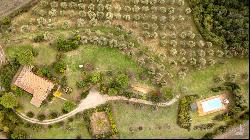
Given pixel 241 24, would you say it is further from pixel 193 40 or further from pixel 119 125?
pixel 119 125

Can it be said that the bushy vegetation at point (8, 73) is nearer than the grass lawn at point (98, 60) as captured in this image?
Yes

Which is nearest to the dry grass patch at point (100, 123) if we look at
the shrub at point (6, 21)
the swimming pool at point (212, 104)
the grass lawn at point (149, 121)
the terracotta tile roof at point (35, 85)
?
the grass lawn at point (149, 121)

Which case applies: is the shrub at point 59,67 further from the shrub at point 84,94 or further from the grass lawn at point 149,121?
the grass lawn at point 149,121

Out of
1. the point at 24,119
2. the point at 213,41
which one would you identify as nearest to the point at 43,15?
the point at 24,119

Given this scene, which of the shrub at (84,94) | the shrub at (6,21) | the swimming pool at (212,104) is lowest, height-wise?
the shrub at (84,94)

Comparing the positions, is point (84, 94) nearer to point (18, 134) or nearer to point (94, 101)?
point (94, 101)

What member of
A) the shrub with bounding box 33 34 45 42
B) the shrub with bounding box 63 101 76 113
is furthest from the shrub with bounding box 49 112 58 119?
the shrub with bounding box 33 34 45 42

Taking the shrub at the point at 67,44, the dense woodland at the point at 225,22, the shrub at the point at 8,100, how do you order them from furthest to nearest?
the dense woodland at the point at 225,22 → the shrub at the point at 67,44 → the shrub at the point at 8,100

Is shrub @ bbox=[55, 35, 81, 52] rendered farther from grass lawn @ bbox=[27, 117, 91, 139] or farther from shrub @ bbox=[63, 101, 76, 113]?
grass lawn @ bbox=[27, 117, 91, 139]
